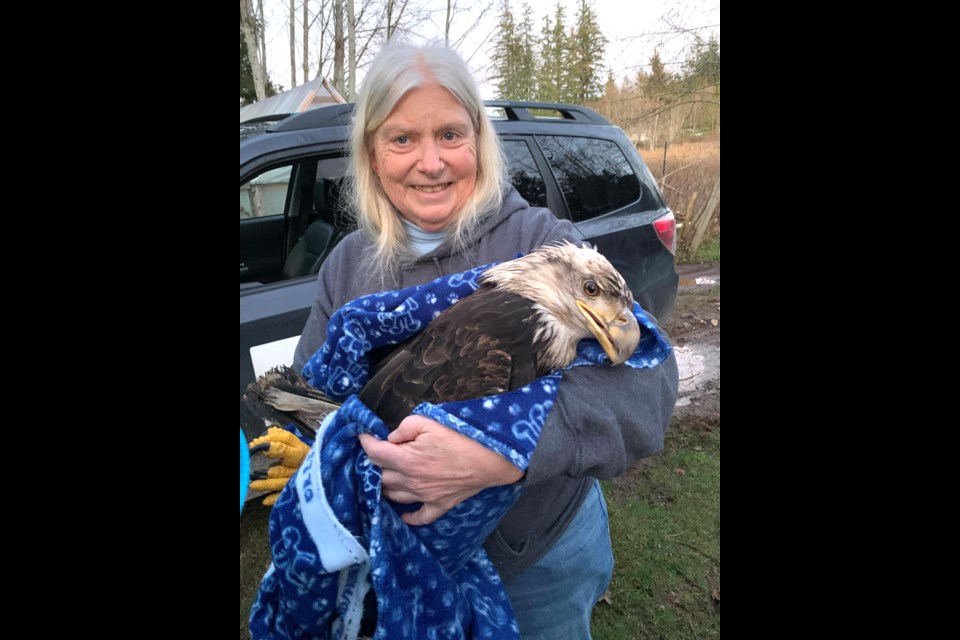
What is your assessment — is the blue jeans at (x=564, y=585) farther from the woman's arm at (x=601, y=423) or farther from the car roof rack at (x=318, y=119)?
the car roof rack at (x=318, y=119)

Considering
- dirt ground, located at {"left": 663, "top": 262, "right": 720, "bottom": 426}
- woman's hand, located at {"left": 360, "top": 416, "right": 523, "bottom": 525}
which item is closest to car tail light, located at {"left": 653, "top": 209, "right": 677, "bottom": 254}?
dirt ground, located at {"left": 663, "top": 262, "right": 720, "bottom": 426}

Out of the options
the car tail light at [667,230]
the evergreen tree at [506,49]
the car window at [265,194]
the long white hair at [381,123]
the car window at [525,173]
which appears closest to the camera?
the long white hair at [381,123]

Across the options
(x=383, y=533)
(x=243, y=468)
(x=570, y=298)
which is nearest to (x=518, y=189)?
(x=570, y=298)

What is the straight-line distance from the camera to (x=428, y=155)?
0.99 m

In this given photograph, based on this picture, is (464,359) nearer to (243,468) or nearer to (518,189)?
(243,468)

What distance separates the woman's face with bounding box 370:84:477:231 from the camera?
98cm

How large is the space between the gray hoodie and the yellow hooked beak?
0.05 metres

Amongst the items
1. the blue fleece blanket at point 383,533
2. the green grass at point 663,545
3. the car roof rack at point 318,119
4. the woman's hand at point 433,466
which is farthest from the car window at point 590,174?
the woman's hand at point 433,466

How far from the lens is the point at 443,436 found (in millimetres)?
793

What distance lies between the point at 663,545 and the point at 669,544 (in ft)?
0.11

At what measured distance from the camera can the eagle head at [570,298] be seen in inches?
33.9

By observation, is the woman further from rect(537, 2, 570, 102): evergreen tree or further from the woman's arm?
rect(537, 2, 570, 102): evergreen tree

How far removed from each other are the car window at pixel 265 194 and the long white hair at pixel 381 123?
124 centimetres
